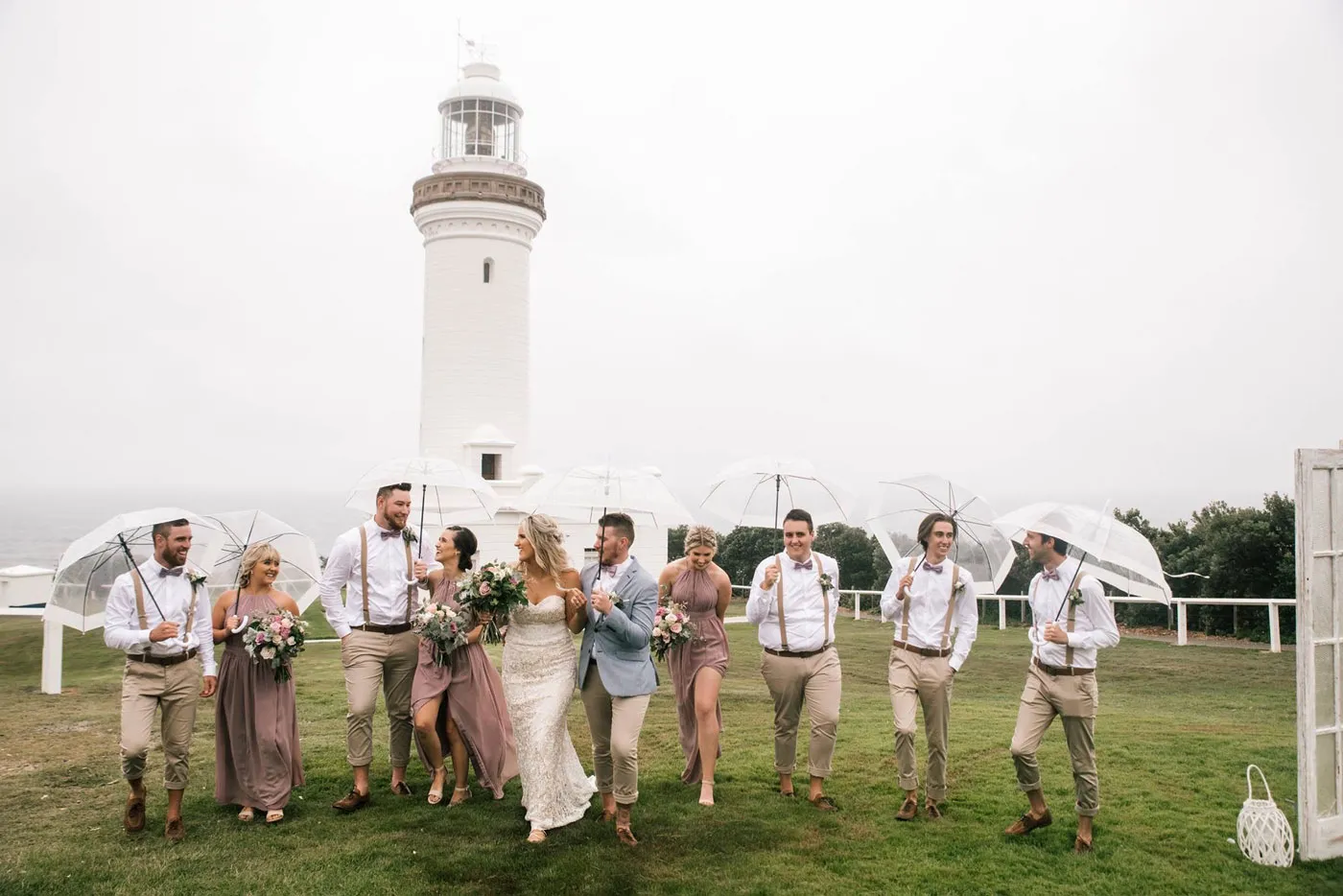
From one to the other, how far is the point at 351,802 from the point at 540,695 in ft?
5.98

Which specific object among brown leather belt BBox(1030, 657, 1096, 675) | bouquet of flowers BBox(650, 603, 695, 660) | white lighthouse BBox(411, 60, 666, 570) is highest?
white lighthouse BBox(411, 60, 666, 570)

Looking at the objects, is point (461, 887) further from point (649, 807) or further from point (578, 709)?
point (578, 709)

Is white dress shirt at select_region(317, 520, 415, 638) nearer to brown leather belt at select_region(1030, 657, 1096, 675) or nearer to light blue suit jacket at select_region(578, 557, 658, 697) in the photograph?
light blue suit jacket at select_region(578, 557, 658, 697)

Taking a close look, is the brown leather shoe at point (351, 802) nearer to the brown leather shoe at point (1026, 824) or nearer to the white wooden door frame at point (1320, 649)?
the brown leather shoe at point (1026, 824)

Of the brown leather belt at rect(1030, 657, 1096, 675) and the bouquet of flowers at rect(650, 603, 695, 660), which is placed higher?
the bouquet of flowers at rect(650, 603, 695, 660)

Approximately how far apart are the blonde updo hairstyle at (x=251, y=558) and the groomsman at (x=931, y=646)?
4667mm

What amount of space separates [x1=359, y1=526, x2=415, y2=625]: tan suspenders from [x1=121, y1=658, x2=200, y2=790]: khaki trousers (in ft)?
4.08

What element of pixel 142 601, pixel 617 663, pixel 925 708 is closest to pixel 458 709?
pixel 617 663

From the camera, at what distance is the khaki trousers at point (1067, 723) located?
20.7ft

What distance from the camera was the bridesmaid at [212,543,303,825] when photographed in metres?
6.88

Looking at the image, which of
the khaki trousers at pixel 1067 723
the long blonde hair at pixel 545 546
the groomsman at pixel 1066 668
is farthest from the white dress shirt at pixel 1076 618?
the long blonde hair at pixel 545 546

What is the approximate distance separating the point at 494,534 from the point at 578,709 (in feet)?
43.2

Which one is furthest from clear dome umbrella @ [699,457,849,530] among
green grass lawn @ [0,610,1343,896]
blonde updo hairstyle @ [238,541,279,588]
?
blonde updo hairstyle @ [238,541,279,588]

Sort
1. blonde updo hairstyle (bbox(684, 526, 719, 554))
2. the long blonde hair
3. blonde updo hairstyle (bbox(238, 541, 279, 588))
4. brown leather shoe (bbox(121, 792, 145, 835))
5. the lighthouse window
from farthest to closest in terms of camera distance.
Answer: the lighthouse window
blonde updo hairstyle (bbox(684, 526, 719, 554))
blonde updo hairstyle (bbox(238, 541, 279, 588))
brown leather shoe (bbox(121, 792, 145, 835))
the long blonde hair
